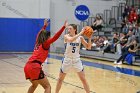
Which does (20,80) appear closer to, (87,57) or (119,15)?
(87,57)

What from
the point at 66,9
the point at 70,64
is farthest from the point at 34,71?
the point at 66,9

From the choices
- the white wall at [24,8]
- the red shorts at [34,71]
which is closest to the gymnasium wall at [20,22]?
the white wall at [24,8]

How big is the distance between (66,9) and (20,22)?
4223 mm

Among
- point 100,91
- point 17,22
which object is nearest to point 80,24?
point 17,22

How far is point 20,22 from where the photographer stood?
2794 cm

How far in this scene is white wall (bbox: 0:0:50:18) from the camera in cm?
2767

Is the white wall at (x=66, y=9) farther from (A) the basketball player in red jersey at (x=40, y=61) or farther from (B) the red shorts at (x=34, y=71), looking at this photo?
(B) the red shorts at (x=34, y=71)

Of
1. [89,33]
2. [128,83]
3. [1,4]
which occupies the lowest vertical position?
[128,83]

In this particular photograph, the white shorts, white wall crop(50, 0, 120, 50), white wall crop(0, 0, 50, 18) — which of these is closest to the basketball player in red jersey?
the white shorts

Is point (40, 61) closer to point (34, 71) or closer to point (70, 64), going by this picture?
point (34, 71)

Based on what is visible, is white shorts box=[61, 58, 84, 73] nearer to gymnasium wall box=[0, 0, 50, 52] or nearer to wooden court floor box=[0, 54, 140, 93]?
wooden court floor box=[0, 54, 140, 93]

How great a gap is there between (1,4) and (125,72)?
48.7 ft

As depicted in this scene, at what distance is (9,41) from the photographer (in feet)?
91.3

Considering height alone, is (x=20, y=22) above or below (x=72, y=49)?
above
